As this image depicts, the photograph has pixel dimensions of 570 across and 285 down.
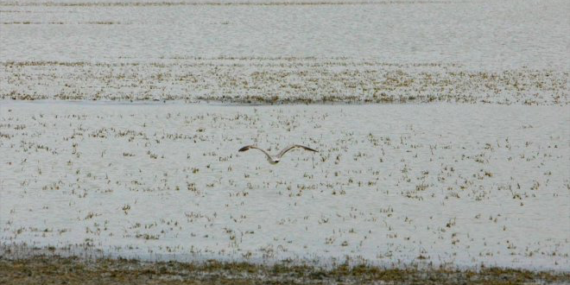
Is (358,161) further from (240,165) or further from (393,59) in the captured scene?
(393,59)

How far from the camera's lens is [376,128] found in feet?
92.6

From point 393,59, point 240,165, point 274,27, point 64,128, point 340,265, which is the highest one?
point 274,27

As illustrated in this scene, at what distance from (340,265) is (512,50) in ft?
141

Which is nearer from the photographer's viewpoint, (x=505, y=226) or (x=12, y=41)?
(x=505, y=226)

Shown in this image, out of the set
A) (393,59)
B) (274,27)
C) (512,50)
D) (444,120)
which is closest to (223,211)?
(444,120)

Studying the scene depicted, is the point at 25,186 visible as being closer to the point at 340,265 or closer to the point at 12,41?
the point at 340,265

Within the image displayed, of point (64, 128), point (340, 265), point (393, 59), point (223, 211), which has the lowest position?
point (340, 265)

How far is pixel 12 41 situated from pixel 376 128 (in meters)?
35.3

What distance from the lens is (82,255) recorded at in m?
14.4

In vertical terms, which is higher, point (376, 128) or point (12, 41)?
point (12, 41)

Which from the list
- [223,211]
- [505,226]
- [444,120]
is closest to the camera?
[505,226]

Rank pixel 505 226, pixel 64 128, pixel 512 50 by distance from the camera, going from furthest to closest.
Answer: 1. pixel 512 50
2. pixel 64 128
3. pixel 505 226

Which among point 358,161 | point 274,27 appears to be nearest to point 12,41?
point 274,27

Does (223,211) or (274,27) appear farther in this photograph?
(274,27)
